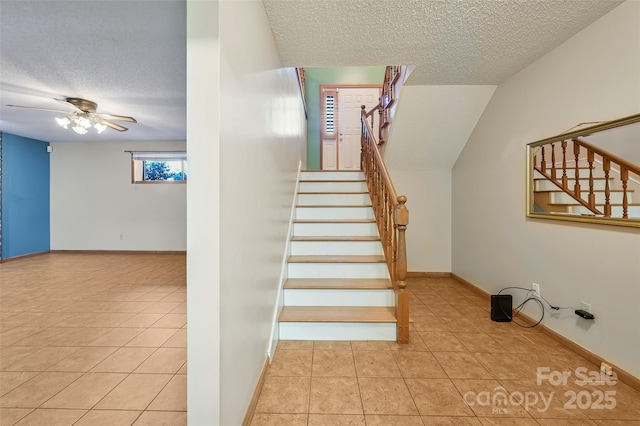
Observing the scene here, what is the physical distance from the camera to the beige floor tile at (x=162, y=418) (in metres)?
1.43

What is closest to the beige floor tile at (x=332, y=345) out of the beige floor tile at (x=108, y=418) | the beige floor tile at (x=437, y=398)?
the beige floor tile at (x=437, y=398)

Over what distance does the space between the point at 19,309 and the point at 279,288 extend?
9.70 feet

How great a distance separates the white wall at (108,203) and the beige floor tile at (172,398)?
470 cm

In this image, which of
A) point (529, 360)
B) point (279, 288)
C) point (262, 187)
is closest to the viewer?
point (262, 187)

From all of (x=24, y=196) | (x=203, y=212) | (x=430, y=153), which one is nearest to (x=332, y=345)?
(x=203, y=212)

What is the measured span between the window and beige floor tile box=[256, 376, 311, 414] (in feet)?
17.6

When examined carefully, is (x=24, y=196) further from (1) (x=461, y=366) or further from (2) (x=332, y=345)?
(1) (x=461, y=366)

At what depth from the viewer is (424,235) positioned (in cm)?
418

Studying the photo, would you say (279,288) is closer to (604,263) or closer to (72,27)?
(604,263)

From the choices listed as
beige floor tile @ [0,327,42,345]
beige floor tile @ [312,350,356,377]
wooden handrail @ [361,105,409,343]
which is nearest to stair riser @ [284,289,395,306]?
wooden handrail @ [361,105,409,343]

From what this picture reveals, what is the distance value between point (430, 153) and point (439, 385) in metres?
3.04

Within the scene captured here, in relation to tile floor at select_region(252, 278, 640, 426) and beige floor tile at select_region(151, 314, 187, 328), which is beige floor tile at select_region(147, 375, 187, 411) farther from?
beige floor tile at select_region(151, 314, 187, 328)

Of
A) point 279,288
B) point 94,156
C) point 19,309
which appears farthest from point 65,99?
point 279,288

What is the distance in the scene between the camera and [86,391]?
1.66 metres
